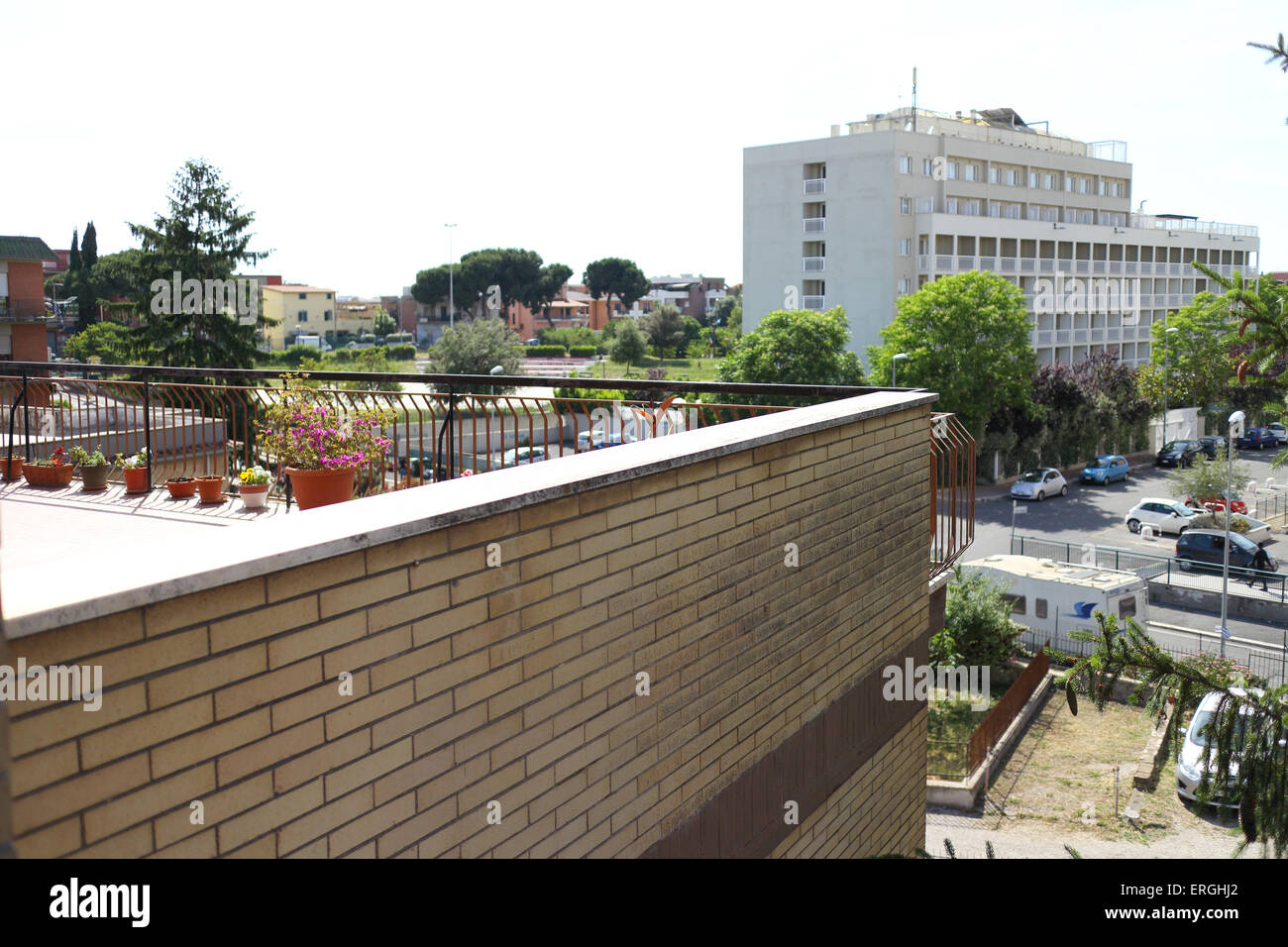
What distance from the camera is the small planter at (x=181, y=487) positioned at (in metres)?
9.09

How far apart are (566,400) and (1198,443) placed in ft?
206

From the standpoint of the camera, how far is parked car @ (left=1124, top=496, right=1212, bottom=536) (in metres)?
43.6

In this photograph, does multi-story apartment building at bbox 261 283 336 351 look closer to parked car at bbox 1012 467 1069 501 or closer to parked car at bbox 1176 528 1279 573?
parked car at bbox 1012 467 1069 501

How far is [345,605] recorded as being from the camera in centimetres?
331

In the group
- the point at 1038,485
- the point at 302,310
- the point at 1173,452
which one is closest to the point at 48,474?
the point at 1038,485

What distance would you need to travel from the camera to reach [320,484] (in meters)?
7.71

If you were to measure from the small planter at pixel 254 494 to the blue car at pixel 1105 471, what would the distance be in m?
55.4

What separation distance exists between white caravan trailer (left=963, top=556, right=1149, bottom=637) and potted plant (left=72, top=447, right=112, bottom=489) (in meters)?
27.4

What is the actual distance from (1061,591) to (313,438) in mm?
29301

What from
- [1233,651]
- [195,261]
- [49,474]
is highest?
[195,261]

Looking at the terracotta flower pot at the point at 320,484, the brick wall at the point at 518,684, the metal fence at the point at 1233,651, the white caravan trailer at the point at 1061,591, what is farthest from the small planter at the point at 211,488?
the white caravan trailer at the point at 1061,591

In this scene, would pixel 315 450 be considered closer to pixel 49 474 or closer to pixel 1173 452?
pixel 49 474
